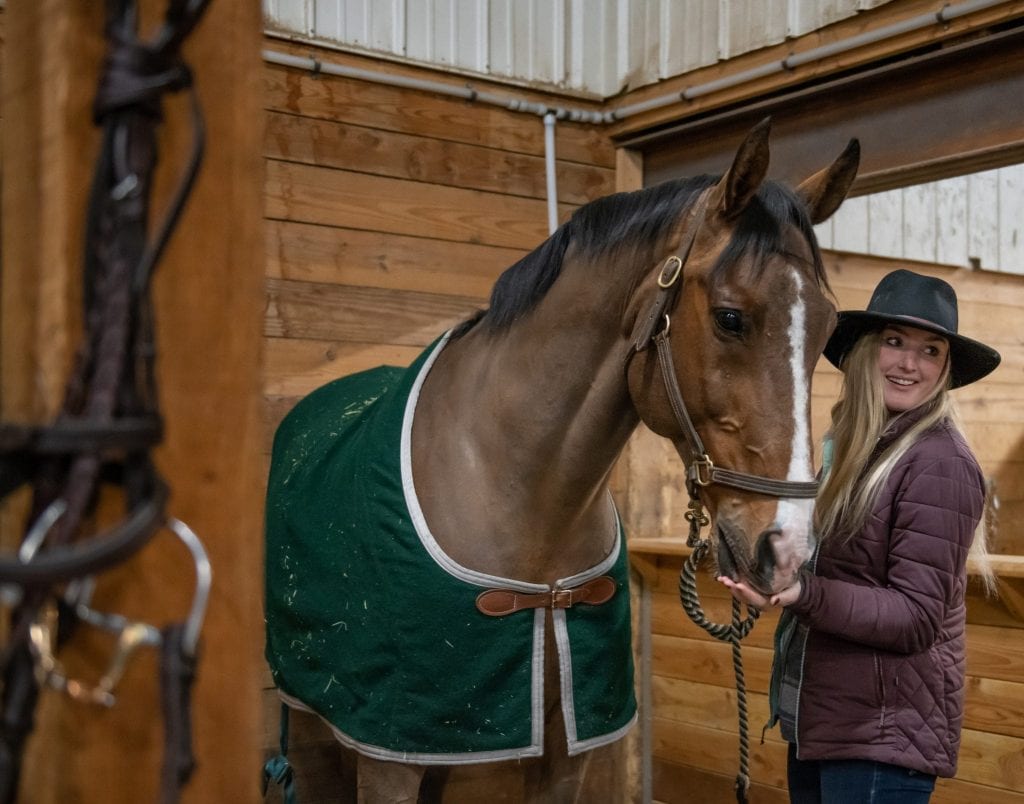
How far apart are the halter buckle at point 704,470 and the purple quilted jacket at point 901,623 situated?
19 centimetres

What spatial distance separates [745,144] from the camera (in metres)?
1.43

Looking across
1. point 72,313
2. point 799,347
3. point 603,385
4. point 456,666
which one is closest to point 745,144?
point 799,347

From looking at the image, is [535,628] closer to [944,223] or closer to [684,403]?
[684,403]

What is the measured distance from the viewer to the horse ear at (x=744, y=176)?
4.70 feet

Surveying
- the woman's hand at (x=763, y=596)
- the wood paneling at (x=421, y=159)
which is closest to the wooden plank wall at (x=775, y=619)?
the wood paneling at (x=421, y=159)

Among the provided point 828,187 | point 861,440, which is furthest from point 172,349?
point 828,187

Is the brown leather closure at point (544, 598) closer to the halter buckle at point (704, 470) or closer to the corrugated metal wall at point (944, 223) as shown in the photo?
the halter buckle at point (704, 470)

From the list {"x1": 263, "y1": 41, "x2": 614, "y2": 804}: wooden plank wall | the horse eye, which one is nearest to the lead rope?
the horse eye

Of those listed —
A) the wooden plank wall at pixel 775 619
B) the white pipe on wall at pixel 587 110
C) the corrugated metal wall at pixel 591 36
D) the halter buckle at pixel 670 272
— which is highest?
the corrugated metal wall at pixel 591 36

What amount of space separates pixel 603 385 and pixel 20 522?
1117 millimetres

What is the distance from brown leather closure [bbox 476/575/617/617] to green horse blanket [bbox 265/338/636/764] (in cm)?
1

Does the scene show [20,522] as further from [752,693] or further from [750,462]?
[752,693]

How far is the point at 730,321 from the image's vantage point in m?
1.46

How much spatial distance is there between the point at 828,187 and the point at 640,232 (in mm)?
322
